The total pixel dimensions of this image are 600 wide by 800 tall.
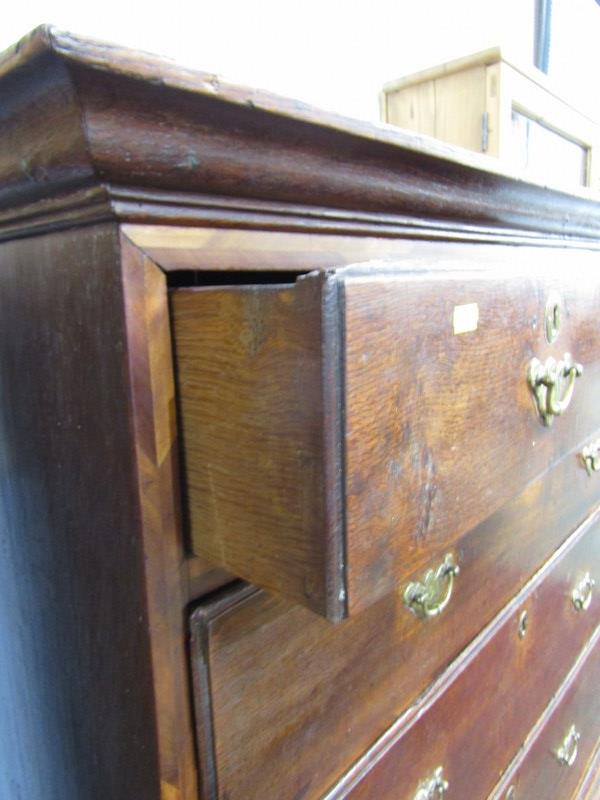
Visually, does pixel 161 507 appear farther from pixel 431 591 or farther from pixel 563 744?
pixel 563 744

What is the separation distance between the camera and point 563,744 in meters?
0.91

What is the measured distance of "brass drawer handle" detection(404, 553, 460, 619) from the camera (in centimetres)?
43

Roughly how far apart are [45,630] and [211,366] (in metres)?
0.27

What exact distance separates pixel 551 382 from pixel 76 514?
343mm

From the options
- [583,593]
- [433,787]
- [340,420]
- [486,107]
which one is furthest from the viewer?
[486,107]

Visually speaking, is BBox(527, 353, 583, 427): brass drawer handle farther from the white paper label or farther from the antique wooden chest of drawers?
the white paper label

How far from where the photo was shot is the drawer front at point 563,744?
0.77 m

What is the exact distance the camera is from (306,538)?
0.27 m

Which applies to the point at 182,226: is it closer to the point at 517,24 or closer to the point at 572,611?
the point at 572,611

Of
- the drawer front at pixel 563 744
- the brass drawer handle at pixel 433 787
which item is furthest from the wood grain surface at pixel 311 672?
the drawer front at pixel 563 744

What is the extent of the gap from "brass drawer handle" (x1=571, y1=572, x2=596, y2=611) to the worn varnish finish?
67 cm

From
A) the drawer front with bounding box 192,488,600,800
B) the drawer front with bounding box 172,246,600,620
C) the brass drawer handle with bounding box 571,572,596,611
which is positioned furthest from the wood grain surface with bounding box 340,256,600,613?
the brass drawer handle with bounding box 571,572,596,611

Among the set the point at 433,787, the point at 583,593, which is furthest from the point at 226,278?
the point at 583,593

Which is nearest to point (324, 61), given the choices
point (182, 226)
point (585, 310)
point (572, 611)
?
point (585, 310)
